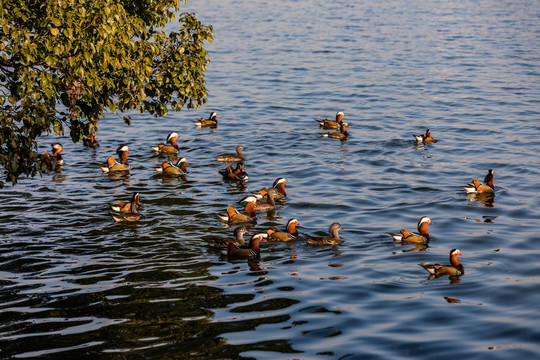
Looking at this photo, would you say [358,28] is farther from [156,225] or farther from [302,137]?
[156,225]

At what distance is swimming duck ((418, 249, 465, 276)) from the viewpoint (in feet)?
61.7

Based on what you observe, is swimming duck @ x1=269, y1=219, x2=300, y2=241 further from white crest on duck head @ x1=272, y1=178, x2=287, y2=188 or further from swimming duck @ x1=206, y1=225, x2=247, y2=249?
white crest on duck head @ x1=272, y1=178, x2=287, y2=188

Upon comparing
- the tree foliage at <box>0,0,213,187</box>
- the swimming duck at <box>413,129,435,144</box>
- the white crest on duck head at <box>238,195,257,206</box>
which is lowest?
the white crest on duck head at <box>238,195,257,206</box>

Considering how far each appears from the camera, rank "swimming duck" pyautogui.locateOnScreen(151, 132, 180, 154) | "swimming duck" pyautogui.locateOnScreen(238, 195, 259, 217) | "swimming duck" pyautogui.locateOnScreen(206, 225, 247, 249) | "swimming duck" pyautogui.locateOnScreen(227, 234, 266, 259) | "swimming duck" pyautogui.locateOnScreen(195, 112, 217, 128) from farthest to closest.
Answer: "swimming duck" pyautogui.locateOnScreen(195, 112, 217, 128), "swimming duck" pyautogui.locateOnScreen(151, 132, 180, 154), "swimming duck" pyautogui.locateOnScreen(238, 195, 259, 217), "swimming duck" pyautogui.locateOnScreen(206, 225, 247, 249), "swimming duck" pyautogui.locateOnScreen(227, 234, 266, 259)

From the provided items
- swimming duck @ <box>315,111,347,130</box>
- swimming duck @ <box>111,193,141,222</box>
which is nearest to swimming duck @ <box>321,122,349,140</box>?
swimming duck @ <box>315,111,347,130</box>

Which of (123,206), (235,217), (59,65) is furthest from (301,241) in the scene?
(59,65)

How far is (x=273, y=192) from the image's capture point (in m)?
25.6

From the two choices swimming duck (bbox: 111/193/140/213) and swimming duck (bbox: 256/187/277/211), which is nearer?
swimming duck (bbox: 111/193/140/213)

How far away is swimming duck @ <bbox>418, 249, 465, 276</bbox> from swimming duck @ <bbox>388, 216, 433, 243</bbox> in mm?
2229

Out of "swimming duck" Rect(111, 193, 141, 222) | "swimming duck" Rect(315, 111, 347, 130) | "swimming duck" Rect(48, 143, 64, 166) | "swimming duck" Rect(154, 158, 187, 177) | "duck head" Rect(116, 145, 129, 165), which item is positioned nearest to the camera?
"swimming duck" Rect(111, 193, 141, 222)

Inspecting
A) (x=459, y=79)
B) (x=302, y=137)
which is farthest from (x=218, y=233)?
(x=459, y=79)

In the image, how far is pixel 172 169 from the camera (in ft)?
96.2

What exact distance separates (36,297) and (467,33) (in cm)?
6209

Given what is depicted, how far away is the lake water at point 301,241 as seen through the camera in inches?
609
